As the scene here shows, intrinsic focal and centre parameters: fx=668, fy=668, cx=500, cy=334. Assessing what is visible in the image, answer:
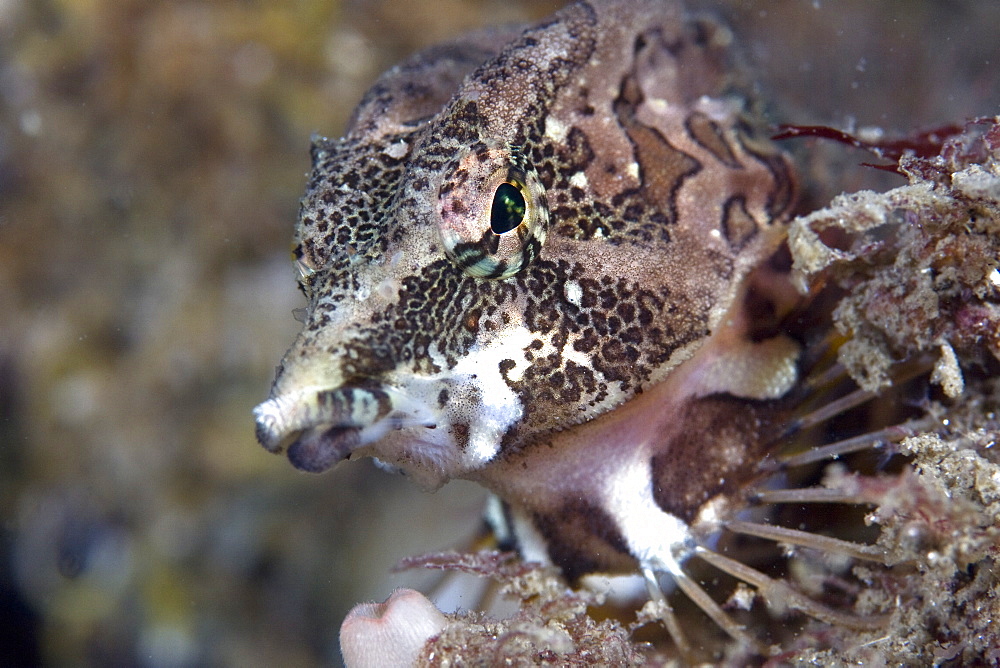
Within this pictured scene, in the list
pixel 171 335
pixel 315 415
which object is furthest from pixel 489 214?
pixel 171 335

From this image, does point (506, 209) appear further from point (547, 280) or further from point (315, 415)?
point (315, 415)

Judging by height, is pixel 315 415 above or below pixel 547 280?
above

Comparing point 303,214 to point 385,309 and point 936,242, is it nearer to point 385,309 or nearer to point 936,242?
point 385,309

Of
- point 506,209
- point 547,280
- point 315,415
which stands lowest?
point 547,280

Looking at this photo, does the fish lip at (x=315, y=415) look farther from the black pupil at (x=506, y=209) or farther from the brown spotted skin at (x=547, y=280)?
the black pupil at (x=506, y=209)

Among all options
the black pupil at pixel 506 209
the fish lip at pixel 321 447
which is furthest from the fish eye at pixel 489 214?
the fish lip at pixel 321 447
